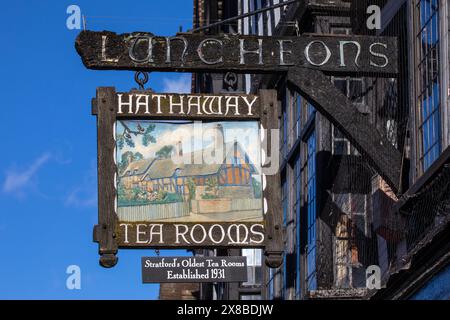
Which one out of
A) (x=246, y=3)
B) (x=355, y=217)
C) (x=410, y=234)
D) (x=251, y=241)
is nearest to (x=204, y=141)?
(x=251, y=241)

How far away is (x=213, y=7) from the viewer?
36.8 meters

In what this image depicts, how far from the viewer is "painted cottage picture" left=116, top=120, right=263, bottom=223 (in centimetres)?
1532

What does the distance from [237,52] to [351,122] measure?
5.23ft

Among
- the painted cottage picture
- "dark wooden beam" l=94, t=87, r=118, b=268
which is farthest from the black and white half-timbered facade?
"dark wooden beam" l=94, t=87, r=118, b=268

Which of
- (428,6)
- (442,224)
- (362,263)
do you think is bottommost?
(362,263)

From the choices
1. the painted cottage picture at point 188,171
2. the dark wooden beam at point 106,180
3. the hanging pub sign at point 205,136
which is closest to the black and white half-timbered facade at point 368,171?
the hanging pub sign at point 205,136

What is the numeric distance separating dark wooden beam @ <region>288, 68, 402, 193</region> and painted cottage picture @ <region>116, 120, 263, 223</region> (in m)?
0.87

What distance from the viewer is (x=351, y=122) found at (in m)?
15.9

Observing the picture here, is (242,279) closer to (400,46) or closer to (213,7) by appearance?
(400,46)

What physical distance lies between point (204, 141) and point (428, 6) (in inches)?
119

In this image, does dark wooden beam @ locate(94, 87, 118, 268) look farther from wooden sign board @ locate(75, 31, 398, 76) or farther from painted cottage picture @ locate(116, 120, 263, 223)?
wooden sign board @ locate(75, 31, 398, 76)

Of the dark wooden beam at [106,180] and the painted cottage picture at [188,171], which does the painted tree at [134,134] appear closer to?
the painted cottage picture at [188,171]

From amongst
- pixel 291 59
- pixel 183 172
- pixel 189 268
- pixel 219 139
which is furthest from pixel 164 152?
pixel 291 59

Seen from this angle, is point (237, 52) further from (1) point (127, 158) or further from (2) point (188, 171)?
(1) point (127, 158)
